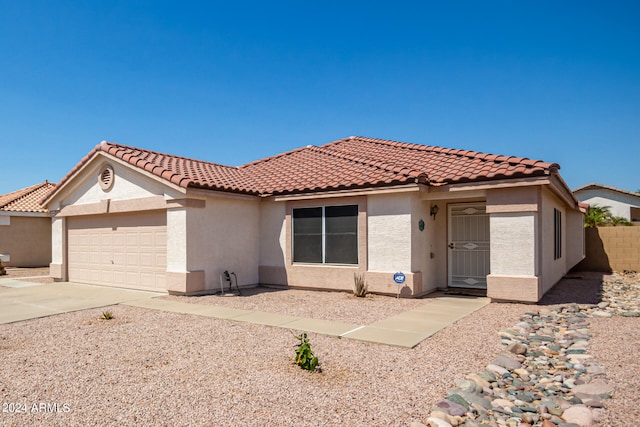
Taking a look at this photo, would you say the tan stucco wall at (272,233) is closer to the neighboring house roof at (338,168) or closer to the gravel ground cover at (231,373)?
the neighboring house roof at (338,168)

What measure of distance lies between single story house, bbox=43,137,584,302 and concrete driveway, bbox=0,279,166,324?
773 mm

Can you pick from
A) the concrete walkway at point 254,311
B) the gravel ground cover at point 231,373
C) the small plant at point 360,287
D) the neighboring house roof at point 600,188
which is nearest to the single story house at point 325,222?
the small plant at point 360,287

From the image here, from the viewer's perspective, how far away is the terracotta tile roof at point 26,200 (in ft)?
73.3

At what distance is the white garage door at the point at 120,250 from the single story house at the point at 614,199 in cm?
3390

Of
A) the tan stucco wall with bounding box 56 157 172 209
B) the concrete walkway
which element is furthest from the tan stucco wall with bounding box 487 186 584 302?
the tan stucco wall with bounding box 56 157 172 209

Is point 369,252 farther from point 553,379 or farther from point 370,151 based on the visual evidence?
point 553,379

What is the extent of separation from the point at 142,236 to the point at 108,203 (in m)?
1.81

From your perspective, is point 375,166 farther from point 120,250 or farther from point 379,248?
point 120,250

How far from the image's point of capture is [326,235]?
12.9 metres

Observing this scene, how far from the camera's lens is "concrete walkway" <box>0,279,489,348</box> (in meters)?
7.60

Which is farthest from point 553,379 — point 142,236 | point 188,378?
point 142,236

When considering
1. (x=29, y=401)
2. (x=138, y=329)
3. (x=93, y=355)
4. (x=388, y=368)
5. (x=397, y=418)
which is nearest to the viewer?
(x=397, y=418)

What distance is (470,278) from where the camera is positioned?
1273cm

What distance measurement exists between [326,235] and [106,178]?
25.0 ft
